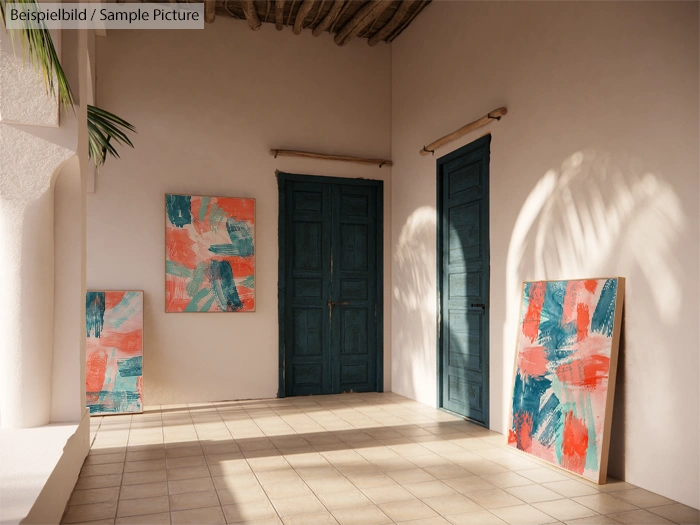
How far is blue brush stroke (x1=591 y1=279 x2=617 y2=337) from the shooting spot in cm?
404

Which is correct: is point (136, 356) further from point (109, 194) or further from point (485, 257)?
point (485, 257)

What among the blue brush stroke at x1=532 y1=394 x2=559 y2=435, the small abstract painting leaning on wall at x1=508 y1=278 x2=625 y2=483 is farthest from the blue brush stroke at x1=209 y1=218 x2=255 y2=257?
the blue brush stroke at x1=532 y1=394 x2=559 y2=435

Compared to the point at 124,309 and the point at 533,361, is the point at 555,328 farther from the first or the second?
the point at 124,309

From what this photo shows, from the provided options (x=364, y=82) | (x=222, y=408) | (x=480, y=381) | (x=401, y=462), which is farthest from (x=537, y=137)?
(x=222, y=408)

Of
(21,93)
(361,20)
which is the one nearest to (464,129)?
(361,20)

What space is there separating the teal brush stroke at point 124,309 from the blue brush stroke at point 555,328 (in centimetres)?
427

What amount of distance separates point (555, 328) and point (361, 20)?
Result: 14.7ft

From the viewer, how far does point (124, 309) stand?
21.4 ft

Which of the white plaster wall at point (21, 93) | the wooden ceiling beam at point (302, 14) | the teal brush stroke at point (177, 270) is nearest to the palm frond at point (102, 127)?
the white plaster wall at point (21, 93)

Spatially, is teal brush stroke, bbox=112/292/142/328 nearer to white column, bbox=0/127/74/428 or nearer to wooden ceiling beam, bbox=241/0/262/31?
white column, bbox=0/127/74/428

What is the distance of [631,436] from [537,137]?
2442 millimetres

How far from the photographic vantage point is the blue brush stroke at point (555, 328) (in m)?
4.40

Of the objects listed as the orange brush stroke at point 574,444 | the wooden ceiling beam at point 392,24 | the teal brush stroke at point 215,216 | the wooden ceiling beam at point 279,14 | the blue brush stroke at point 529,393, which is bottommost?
the orange brush stroke at point 574,444

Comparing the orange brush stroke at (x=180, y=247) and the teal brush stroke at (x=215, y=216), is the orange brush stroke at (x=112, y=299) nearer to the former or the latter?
the orange brush stroke at (x=180, y=247)
